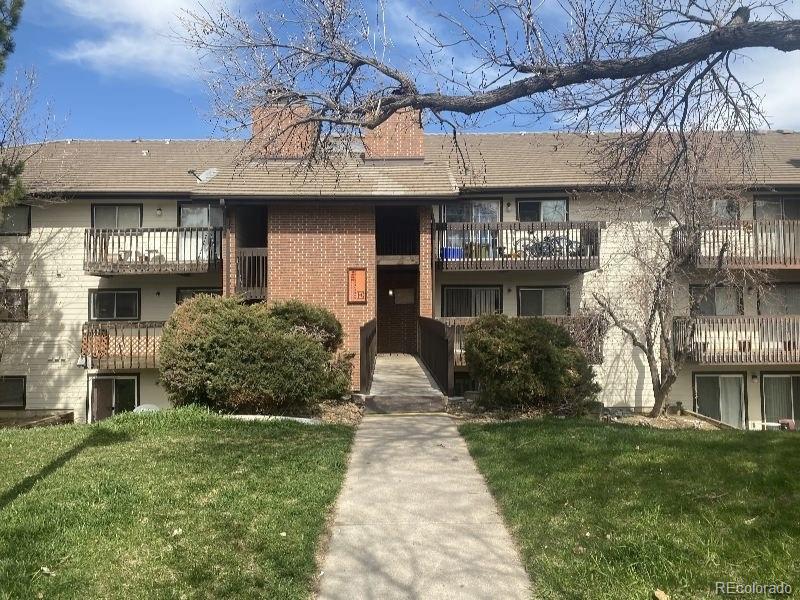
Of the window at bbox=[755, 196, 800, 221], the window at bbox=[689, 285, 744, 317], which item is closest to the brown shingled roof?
the window at bbox=[755, 196, 800, 221]

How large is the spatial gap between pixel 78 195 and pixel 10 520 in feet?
50.9

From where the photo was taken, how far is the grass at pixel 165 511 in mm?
3861

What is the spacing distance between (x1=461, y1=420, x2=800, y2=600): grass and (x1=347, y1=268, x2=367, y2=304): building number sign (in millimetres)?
8802

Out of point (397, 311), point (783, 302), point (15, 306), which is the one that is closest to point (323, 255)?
point (397, 311)

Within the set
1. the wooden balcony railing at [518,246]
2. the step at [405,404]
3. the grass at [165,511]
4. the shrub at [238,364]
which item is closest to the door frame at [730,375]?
the wooden balcony railing at [518,246]

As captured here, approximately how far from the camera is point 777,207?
1764cm

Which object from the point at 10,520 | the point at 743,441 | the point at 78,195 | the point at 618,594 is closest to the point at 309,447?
the point at 10,520

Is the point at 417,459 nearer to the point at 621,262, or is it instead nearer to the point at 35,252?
the point at 621,262

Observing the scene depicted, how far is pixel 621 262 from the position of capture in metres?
17.8

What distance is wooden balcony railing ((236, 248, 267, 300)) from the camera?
16.5 m

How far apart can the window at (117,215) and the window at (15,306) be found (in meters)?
3.16

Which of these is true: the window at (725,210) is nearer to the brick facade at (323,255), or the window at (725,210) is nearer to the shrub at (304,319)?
the brick facade at (323,255)

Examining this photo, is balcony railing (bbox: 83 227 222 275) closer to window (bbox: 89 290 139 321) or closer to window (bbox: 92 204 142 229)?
window (bbox: 92 204 142 229)

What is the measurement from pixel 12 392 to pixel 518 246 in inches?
619
